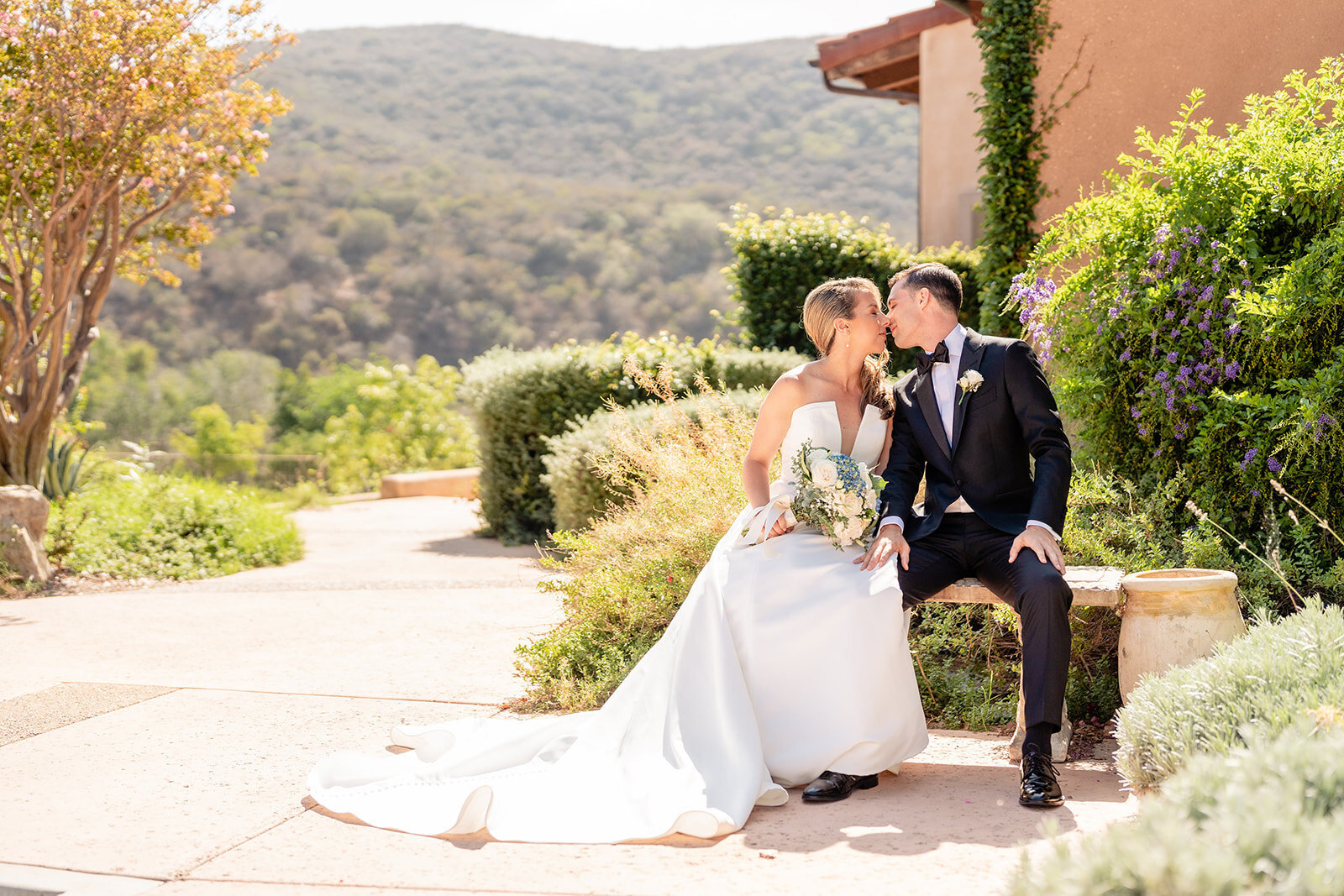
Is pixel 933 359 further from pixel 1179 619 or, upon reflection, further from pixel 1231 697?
pixel 1231 697

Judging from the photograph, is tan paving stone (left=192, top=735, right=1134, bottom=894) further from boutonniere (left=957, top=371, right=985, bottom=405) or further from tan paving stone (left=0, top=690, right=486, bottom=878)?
boutonniere (left=957, top=371, right=985, bottom=405)

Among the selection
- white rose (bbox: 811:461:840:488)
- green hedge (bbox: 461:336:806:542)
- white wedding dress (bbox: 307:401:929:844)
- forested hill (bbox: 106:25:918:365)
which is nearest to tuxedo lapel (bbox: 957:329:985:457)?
white rose (bbox: 811:461:840:488)

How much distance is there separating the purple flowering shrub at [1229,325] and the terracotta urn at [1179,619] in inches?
35.9

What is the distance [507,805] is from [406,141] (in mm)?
56974

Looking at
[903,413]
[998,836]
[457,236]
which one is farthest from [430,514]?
[457,236]

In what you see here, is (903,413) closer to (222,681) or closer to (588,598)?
(588,598)

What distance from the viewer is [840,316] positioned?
420cm

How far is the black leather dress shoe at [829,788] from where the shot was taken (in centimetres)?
345

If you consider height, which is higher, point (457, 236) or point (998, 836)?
point (457, 236)

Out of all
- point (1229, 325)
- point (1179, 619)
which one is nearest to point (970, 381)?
point (1179, 619)

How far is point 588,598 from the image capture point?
5160mm

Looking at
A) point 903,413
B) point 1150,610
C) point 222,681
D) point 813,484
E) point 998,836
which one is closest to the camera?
point 998,836

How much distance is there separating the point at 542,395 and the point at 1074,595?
24.2 ft

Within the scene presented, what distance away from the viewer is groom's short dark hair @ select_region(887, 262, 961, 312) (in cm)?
409
